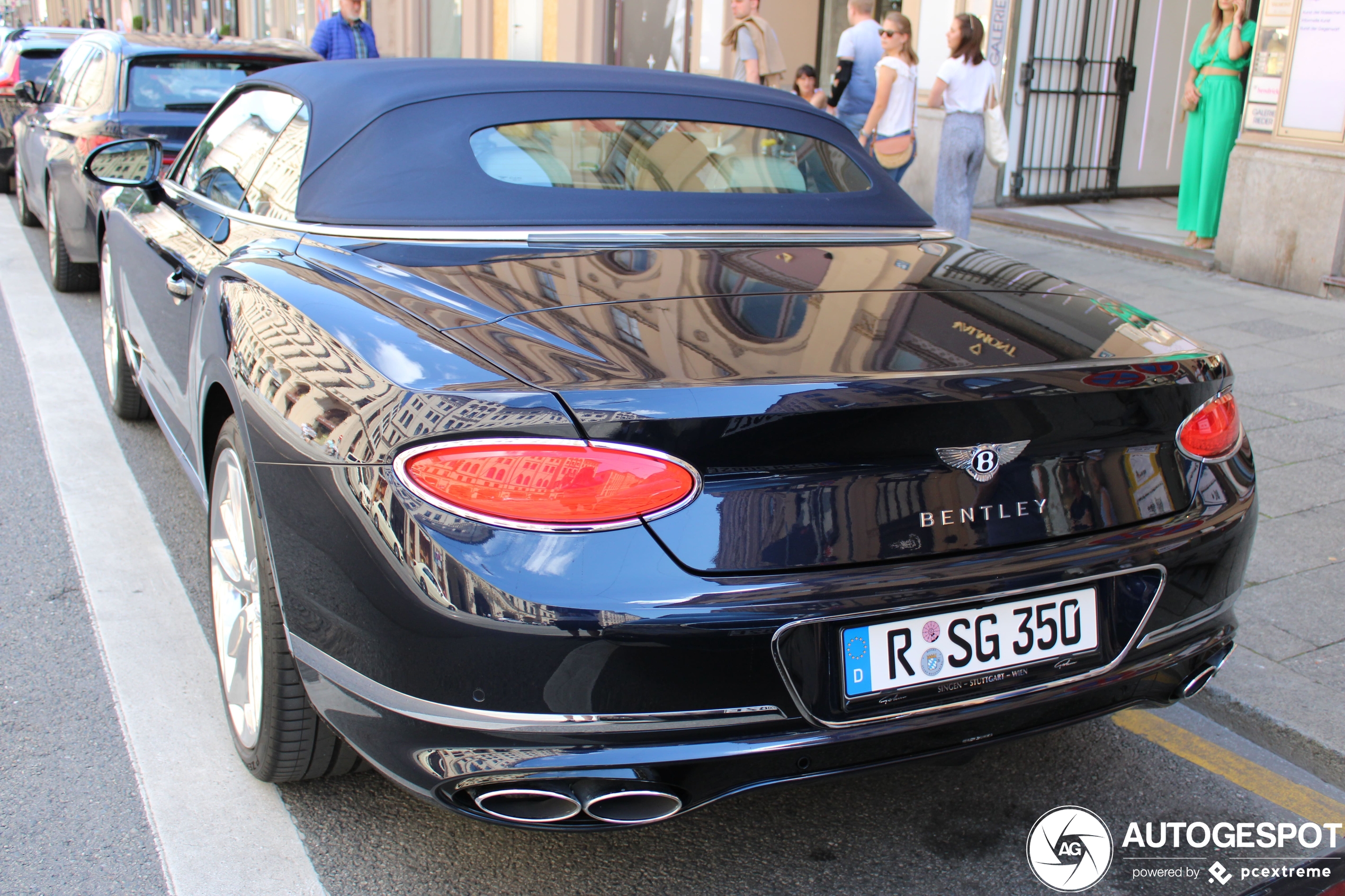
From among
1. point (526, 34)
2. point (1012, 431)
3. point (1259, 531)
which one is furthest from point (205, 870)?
point (526, 34)

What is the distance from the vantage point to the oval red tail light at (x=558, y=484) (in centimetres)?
180

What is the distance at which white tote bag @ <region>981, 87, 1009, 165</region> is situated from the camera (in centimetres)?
784

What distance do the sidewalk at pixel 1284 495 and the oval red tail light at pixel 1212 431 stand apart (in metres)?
0.98

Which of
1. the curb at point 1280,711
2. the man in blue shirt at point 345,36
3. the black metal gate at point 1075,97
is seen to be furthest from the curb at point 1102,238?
the curb at point 1280,711

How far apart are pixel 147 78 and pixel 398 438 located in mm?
6000

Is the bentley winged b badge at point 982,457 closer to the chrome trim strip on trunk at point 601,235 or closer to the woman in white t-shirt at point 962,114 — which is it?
the chrome trim strip on trunk at point 601,235

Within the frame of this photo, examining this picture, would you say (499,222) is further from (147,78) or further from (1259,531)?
(147,78)

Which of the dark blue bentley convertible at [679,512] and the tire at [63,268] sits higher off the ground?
the dark blue bentley convertible at [679,512]

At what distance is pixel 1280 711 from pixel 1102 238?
7.53m

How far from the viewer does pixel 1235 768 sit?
2.83 meters

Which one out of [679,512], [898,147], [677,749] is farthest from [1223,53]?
[677,749]

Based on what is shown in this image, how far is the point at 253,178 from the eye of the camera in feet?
10.6

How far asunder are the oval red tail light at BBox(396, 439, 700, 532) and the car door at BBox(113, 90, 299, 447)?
→ 4.51ft

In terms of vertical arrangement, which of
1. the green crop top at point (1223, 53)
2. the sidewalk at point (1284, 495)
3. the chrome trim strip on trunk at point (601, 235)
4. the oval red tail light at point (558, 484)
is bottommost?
the sidewalk at point (1284, 495)
